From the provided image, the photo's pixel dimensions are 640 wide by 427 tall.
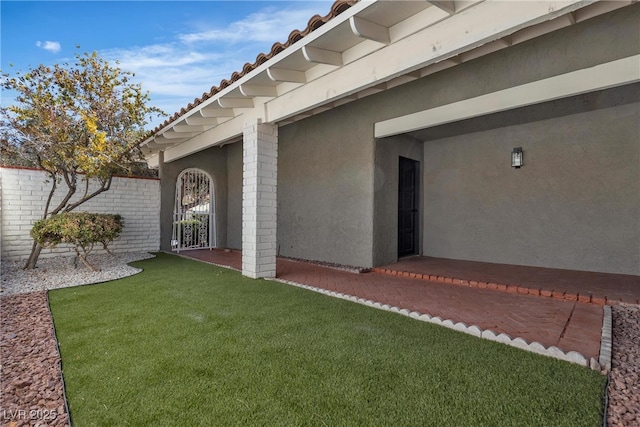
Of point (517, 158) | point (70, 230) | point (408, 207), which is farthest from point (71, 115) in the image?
point (517, 158)

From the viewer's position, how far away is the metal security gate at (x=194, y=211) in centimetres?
1082

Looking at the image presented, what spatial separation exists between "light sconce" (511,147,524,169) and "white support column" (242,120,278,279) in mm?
5365

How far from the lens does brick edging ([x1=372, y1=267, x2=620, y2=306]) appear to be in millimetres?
4607

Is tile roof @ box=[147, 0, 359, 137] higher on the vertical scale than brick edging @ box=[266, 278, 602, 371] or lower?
higher

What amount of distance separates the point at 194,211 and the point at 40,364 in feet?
28.3

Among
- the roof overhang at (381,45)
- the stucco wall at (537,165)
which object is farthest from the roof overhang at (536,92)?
the roof overhang at (381,45)

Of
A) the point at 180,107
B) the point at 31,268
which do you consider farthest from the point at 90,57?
the point at 31,268

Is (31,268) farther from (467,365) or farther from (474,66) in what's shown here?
(474,66)

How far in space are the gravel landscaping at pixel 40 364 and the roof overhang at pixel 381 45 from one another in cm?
295

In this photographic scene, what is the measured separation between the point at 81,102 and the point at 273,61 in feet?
16.0

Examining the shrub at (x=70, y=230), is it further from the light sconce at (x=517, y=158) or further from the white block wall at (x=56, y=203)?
the light sconce at (x=517, y=158)

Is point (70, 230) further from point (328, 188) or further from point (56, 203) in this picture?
point (328, 188)

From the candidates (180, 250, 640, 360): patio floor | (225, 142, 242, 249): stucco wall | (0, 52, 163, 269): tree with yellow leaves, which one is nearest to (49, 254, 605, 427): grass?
(180, 250, 640, 360): patio floor

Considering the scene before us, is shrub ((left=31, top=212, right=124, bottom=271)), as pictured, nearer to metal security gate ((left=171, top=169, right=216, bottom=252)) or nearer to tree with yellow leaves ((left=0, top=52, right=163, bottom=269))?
tree with yellow leaves ((left=0, top=52, right=163, bottom=269))
